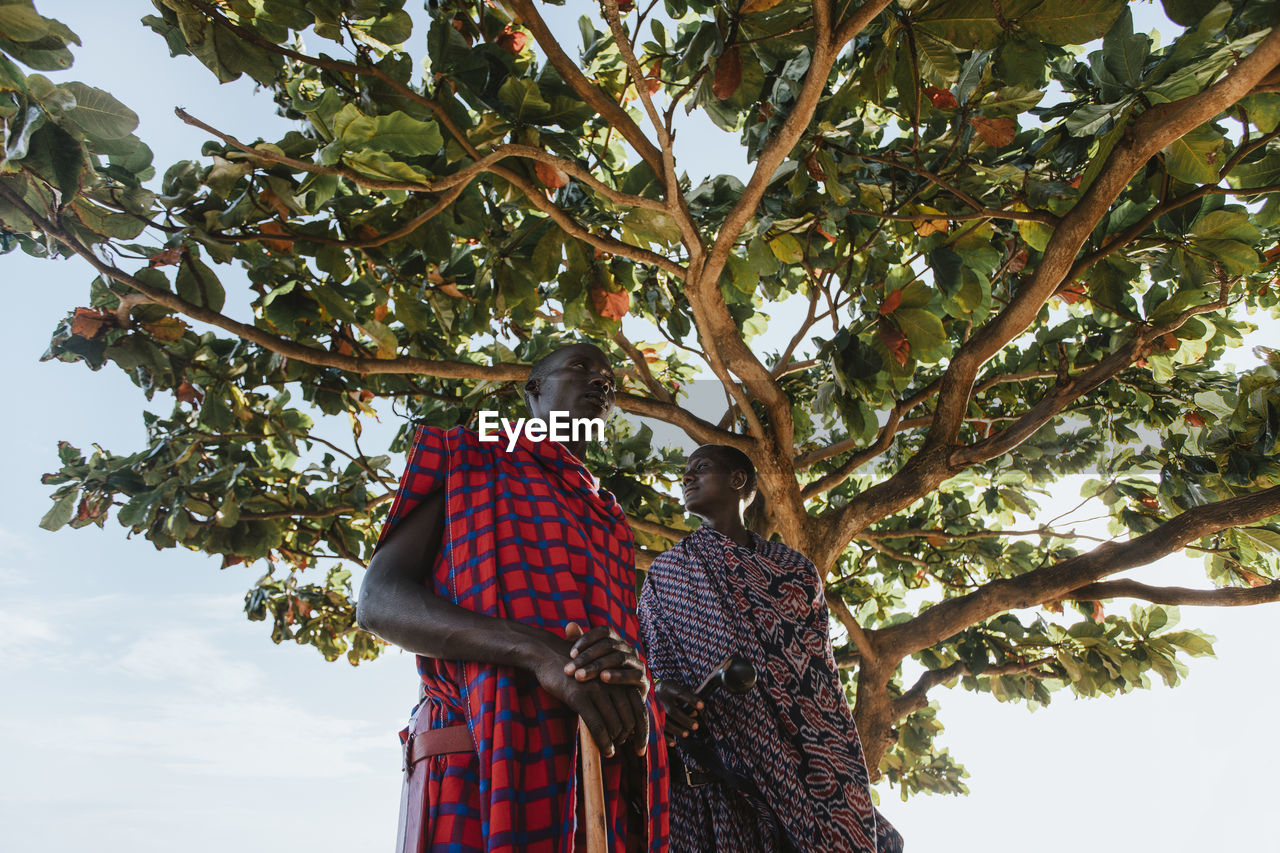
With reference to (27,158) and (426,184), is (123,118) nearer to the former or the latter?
(27,158)

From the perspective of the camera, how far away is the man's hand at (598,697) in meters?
1.17

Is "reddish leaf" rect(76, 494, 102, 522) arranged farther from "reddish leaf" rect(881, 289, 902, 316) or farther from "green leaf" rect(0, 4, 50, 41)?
"reddish leaf" rect(881, 289, 902, 316)

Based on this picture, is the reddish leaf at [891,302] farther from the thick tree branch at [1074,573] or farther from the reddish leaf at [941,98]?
the thick tree branch at [1074,573]

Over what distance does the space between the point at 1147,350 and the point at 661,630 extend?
234 cm

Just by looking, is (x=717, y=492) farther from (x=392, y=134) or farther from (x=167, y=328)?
(x=167, y=328)

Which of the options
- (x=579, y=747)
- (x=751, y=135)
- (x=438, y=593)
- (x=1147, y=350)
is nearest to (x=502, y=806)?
(x=579, y=747)

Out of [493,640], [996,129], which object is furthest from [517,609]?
[996,129]

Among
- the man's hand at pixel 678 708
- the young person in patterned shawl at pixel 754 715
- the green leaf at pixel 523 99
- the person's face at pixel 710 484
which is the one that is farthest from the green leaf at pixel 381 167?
the man's hand at pixel 678 708

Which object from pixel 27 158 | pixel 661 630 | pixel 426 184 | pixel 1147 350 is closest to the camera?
pixel 27 158

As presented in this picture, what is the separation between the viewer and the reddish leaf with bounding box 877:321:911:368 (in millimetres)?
3018

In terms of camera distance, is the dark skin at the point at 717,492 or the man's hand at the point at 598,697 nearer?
the man's hand at the point at 598,697

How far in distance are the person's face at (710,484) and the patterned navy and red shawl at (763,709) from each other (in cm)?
31

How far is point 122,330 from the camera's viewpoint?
10.0ft

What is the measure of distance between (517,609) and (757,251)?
215 centimetres
